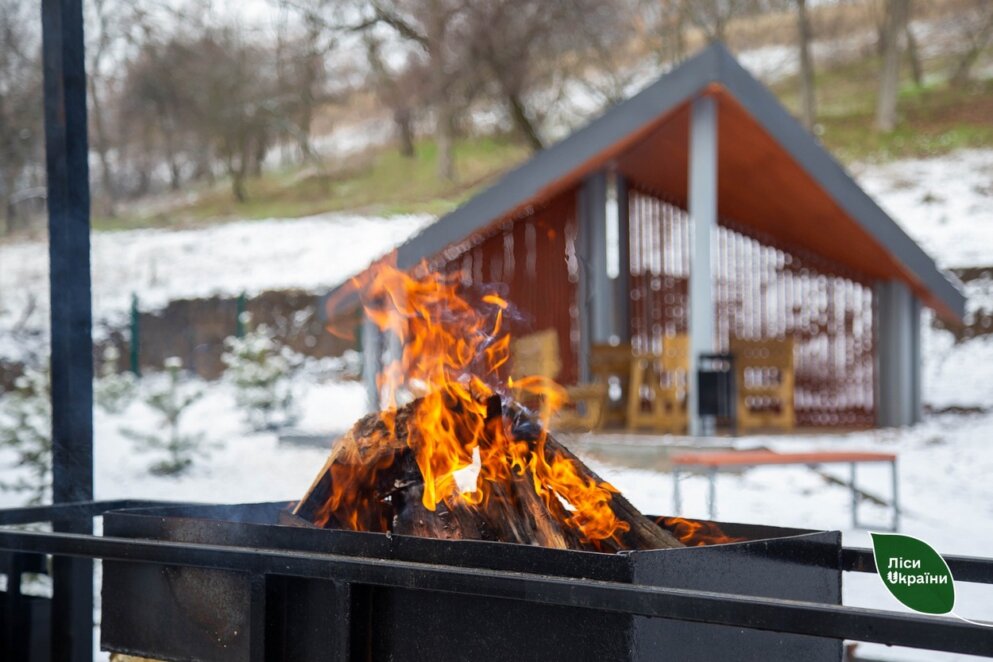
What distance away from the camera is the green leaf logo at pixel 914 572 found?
1.84 m

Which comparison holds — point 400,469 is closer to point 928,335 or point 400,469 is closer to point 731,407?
point 731,407

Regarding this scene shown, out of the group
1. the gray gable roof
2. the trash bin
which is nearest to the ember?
the gray gable roof

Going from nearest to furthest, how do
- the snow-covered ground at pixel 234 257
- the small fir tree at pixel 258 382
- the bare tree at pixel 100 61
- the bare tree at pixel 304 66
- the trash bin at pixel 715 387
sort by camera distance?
the trash bin at pixel 715 387, the small fir tree at pixel 258 382, the bare tree at pixel 100 61, the snow-covered ground at pixel 234 257, the bare tree at pixel 304 66

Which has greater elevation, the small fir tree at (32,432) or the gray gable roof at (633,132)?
the gray gable roof at (633,132)

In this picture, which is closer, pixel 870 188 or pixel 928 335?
pixel 928 335

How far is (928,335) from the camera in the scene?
19484 millimetres

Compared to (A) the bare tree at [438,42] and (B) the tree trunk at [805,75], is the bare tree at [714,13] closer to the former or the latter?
(B) the tree trunk at [805,75]

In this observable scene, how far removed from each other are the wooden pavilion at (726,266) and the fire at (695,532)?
6973mm

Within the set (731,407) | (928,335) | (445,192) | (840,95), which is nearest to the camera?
(731,407)

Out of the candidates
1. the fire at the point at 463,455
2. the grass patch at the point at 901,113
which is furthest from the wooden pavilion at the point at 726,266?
the grass patch at the point at 901,113

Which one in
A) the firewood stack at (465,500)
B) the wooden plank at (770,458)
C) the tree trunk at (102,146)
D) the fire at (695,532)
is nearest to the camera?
the firewood stack at (465,500)

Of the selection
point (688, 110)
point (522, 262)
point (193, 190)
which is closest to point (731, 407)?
point (688, 110)

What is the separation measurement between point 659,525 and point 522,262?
9801 millimetres

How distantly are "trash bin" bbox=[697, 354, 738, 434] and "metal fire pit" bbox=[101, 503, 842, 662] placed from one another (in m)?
7.02
